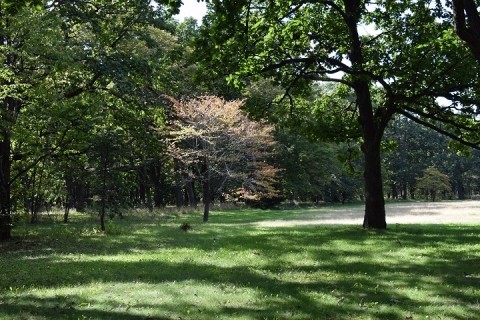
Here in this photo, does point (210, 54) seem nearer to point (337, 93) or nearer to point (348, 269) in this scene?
point (348, 269)

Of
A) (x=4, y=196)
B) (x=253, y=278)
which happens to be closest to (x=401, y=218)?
(x=253, y=278)

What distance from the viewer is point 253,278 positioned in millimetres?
9070

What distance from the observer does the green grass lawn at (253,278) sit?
262 inches

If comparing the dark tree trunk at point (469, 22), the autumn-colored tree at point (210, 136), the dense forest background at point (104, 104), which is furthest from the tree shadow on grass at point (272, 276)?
the autumn-colored tree at point (210, 136)

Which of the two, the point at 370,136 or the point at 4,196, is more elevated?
the point at 370,136

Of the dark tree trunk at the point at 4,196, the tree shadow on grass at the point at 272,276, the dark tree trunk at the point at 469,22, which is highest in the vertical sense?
the dark tree trunk at the point at 469,22

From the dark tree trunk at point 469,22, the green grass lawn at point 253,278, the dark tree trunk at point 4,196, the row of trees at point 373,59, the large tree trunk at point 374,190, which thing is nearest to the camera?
the green grass lawn at point 253,278

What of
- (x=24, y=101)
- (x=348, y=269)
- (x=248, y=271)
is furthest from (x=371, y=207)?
(x=24, y=101)

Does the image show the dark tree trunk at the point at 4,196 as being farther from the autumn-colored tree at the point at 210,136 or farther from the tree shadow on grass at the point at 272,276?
the autumn-colored tree at the point at 210,136

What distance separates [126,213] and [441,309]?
2946 centimetres

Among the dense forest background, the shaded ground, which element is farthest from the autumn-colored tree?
the shaded ground

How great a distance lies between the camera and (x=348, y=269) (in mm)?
10125

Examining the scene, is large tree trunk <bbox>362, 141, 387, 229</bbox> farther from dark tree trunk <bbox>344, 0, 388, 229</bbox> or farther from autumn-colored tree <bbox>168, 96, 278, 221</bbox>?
autumn-colored tree <bbox>168, 96, 278, 221</bbox>

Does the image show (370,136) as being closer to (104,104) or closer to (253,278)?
(253,278)
